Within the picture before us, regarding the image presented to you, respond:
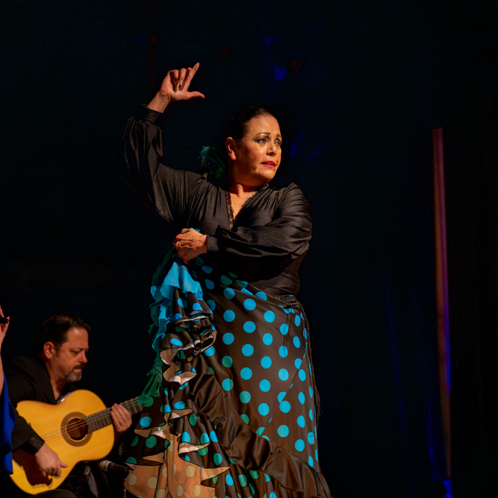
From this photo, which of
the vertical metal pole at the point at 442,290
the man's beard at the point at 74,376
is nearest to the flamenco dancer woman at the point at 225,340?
the man's beard at the point at 74,376

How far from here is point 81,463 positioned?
2430mm

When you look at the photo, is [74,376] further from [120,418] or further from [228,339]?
[228,339]

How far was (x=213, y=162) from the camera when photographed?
2.38 metres

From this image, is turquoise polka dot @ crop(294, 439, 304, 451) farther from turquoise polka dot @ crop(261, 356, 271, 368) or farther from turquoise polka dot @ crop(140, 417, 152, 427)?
turquoise polka dot @ crop(140, 417, 152, 427)

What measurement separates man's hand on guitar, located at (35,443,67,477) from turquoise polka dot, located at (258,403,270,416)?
0.89 metres

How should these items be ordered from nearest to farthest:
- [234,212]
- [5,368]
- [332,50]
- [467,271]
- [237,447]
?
[237,447] < [234,212] < [5,368] < [467,271] < [332,50]

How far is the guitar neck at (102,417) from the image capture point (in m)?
2.49

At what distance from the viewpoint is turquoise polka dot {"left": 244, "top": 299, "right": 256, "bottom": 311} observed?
81.1 inches

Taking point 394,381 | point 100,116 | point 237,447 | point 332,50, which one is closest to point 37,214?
point 100,116

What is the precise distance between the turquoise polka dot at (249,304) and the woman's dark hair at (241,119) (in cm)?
65

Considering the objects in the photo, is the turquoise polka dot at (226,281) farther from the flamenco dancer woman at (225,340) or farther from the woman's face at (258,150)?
the woman's face at (258,150)

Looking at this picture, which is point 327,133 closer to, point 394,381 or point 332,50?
point 332,50

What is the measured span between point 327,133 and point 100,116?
106 centimetres

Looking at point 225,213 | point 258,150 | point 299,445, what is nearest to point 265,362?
point 299,445
